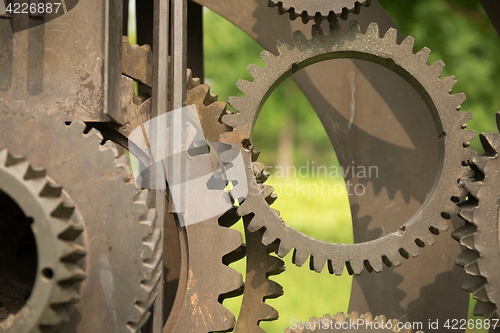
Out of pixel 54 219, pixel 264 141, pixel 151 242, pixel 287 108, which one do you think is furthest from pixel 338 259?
pixel 264 141

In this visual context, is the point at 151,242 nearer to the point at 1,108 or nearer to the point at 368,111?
the point at 1,108

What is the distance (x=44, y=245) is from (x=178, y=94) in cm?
66

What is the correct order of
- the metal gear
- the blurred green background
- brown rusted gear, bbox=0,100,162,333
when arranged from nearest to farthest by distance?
the metal gear → brown rusted gear, bbox=0,100,162,333 → the blurred green background

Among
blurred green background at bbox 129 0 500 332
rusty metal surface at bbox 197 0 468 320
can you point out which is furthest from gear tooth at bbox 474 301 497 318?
blurred green background at bbox 129 0 500 332

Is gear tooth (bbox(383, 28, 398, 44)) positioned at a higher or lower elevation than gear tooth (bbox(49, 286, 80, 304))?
higher

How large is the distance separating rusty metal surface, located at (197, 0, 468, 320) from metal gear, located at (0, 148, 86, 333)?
4.28ft

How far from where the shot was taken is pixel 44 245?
1.33 m

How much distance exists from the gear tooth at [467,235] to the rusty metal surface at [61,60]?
1054 mm

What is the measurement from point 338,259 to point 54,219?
82 cm

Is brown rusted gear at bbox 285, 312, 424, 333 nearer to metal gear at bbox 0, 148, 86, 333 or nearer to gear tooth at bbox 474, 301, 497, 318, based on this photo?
gear tooth at bbox 474, 301, 497, 318

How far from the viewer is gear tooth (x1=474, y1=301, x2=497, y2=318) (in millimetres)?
1693

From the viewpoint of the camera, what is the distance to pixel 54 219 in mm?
1340

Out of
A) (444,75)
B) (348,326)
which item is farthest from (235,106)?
(444,75)

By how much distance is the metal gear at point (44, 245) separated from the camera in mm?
1320
